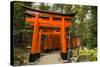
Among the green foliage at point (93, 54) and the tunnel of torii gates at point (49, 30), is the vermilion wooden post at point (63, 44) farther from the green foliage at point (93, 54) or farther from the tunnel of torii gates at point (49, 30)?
the green foliage at point (93, 54)

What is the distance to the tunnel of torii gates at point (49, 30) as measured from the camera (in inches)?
109

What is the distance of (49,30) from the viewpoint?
2863mm

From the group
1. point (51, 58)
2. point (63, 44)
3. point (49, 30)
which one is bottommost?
point (51, 58)

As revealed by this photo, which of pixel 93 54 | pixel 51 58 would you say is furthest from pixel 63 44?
pixel 93 54

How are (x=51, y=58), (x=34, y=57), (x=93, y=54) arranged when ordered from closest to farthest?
(x=34, y=57) → (x=51, y=58) → (x=93, y=54)

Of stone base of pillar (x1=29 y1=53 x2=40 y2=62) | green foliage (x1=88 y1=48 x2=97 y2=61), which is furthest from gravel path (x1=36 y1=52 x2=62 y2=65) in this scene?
green foliage (x1=88 y1=48 x2=97 y2=61)

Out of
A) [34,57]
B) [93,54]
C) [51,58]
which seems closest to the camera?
[34,57]

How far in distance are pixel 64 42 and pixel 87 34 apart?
0.44 m

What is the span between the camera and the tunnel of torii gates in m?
2.77

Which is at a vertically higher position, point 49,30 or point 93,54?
point 49,30

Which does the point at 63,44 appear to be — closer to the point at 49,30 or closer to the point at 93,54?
the point at 49,30

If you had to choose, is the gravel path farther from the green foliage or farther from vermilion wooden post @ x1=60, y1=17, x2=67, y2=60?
the green foliage
